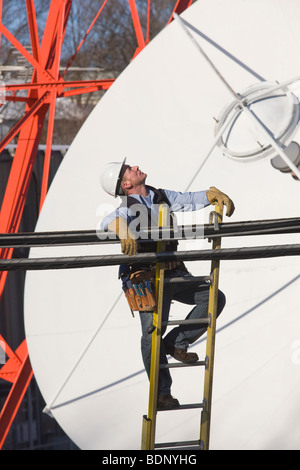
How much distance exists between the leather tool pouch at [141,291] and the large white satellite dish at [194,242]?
2.12 metres

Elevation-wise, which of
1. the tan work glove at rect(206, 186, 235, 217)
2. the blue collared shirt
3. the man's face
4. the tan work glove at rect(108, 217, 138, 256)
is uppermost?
the man's face

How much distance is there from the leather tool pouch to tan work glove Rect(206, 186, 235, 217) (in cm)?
66

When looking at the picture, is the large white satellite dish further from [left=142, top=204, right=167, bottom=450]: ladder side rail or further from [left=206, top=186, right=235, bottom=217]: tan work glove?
[left=142, top=204, right=167, bottom=450]: ladder side rail

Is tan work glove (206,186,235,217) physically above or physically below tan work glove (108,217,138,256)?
above

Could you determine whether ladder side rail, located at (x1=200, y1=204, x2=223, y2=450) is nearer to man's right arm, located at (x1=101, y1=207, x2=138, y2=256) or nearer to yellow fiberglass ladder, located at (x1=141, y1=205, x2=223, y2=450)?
yellow fiberglass ladder, located at (x1=141, y1=205, x2=223, y2=450)

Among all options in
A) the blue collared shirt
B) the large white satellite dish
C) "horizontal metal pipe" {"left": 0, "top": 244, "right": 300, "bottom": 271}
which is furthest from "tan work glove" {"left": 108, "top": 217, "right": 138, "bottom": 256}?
the large white satellite dish

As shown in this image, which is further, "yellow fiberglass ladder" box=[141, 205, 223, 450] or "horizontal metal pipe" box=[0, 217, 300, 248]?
"yellow fiberglass ladder" box=[141, 205, 223, 450]

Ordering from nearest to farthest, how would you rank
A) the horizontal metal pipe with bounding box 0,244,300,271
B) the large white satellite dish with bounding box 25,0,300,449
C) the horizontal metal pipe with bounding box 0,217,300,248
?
the horizontal metal pipe with bounding box 0,244,300,271, the horizontal metal pipe with bounding box 0,217,300,248, the large white satellite dish with bounding box 25,0,300,449

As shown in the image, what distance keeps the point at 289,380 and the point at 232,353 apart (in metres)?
0.66

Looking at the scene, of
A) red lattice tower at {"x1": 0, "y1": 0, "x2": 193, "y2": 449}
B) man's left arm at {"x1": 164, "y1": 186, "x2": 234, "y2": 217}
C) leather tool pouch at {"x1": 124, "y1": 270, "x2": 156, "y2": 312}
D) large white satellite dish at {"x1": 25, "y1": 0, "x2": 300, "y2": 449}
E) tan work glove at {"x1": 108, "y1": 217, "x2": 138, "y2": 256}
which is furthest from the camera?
red lattice tower at {"x1": 0, "y1": 0, "x2": 193, "y2": 449}

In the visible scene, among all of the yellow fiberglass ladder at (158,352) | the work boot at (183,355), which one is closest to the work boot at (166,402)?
the yellow fiberglass ladder at (158,352)

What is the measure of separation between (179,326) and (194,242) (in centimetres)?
246

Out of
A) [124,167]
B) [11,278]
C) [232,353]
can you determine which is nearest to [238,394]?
[232,353]

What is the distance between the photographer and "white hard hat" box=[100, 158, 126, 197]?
590 cm
